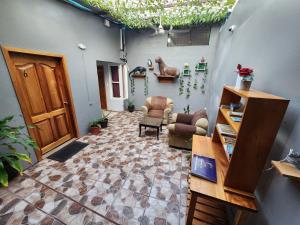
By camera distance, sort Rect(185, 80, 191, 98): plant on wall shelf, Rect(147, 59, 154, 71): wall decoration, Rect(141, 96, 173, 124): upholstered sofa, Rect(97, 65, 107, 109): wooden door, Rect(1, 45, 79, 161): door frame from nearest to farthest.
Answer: Rect(1, 45, 79, 161): door frame → Rect(141, 96, 173, 124): upholstered sofa → Rect(185, 80, 191, 98): plant on wall shelf → Rect(147, 59, 154, 71): wall decoration → Rect(97, 65, 107, 109): wooden door

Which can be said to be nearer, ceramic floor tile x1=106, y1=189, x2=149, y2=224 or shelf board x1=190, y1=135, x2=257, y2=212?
shelf board x1=190, y1=135, x2=257, y2=212

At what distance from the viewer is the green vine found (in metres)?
2.89

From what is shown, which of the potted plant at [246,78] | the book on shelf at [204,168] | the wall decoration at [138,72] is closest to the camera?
the potted plant at [246,78]

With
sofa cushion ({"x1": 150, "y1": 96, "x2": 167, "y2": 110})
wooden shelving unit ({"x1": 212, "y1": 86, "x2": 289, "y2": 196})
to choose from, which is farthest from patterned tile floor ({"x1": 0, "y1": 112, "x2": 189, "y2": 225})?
sofa cushion ({"x1": 150, "y1": 96, "x2": 167, "y2": 110})

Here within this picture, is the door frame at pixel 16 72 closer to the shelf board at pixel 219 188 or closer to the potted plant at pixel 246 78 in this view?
the shelf board at pixel 219 188

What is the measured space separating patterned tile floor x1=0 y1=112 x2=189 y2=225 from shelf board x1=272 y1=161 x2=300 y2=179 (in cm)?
136

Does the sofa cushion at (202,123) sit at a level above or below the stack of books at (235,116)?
below

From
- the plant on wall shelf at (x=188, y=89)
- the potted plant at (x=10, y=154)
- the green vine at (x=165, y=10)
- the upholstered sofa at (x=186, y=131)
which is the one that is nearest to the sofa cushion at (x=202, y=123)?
the upholstered sofa at (x=186, y=131)

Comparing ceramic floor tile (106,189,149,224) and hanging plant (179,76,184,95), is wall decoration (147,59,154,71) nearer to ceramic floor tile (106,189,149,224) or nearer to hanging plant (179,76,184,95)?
hanging plant (179,76,184,95)

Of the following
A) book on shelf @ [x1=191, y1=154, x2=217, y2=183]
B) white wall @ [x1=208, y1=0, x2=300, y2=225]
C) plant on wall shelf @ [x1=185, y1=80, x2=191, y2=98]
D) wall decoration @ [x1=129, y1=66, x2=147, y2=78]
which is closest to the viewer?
white wall @ [x1=208, y1=0, x2=300, y2=225]

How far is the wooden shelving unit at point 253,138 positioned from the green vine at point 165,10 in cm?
307

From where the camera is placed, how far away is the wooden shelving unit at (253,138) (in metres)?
0.85

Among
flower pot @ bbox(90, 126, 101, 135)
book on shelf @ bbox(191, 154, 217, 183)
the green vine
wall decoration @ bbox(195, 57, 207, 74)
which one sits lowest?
flower pot @ bbox(90, 126, 101, 135)

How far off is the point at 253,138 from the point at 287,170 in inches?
11.0
